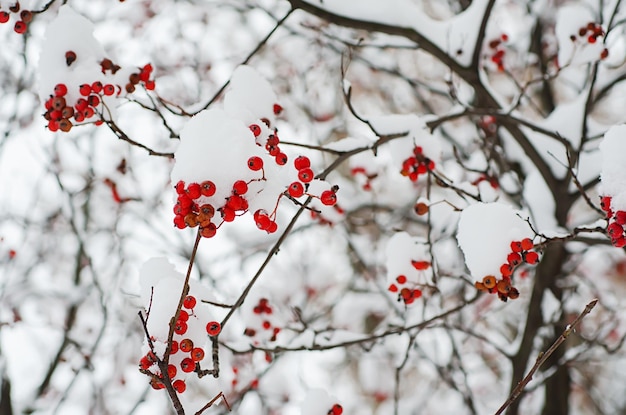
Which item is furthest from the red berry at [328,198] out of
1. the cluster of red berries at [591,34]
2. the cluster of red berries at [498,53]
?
the cluster of red berries at [498,53]

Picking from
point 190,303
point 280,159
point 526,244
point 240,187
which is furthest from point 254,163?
point 526,244

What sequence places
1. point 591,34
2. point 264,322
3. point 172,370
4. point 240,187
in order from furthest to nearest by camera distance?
point 591,34 → point 264,322 → point 172,370 → point 240,187

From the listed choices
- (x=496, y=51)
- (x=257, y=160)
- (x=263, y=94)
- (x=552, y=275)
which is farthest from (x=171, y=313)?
(x=552, y=275)

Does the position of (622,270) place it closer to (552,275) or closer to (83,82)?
(552,275)

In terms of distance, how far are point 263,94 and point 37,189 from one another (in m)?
3.93

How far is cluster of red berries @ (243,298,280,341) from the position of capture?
10.5 ft

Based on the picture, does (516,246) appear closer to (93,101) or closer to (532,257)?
(532,257)

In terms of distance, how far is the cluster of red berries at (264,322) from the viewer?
10.5 ft

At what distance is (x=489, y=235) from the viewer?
218 cm

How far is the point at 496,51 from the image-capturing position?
3883mm

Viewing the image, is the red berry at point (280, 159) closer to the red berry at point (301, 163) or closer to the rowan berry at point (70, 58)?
the red berry at point (301, 163)

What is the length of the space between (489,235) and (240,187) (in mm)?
1068

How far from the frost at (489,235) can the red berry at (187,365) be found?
115cm

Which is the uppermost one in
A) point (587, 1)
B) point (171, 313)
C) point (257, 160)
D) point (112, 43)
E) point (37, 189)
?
point (112, 43)
